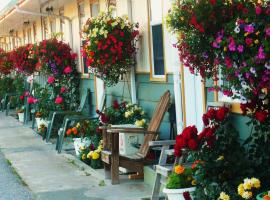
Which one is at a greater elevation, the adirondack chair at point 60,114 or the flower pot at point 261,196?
the adirondack chair at point 60,114

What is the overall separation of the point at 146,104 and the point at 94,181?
4.91ft

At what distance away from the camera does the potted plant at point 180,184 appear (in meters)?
4.96

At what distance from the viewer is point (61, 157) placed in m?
9.34

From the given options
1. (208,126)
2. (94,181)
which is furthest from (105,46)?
(208,126)

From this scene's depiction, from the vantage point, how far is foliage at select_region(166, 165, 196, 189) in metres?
5.01

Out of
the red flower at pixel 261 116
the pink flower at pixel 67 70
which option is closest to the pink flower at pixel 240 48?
the red flower at pixel 261 116

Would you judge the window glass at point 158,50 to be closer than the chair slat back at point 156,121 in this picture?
No

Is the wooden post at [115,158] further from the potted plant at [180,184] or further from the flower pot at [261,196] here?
the flower pot at [261,196]

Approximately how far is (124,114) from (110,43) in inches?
42.8

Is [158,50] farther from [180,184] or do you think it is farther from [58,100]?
[58,100]

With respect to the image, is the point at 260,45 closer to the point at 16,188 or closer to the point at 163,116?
the point at 163,116

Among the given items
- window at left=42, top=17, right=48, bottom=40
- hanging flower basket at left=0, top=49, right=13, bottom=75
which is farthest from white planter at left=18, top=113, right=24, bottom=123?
hanging flower basket at left=0, top=49, right=13, bottom=75

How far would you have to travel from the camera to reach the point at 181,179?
5.04m

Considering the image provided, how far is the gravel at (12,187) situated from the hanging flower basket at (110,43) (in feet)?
6.39
